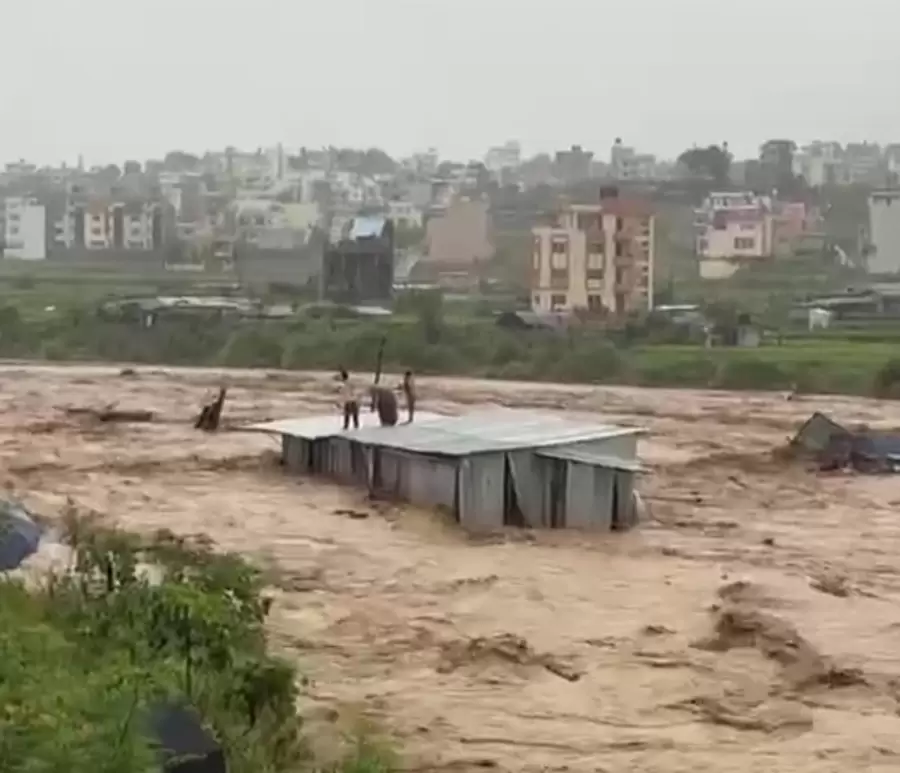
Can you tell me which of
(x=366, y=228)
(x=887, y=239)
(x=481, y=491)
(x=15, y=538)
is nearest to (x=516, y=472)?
(x=481, y=491)

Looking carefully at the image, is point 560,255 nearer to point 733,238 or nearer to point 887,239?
point 733,238

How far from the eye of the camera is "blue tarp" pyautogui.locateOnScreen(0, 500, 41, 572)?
11.5 meters

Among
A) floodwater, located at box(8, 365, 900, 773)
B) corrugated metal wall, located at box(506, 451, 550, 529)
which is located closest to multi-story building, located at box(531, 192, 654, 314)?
floodwater, located at box(8, 365, 900, 773)

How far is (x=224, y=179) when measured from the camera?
12312 centimetres

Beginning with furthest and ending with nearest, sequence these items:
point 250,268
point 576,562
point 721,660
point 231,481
A: point 250,268
point 231,481
point 576,562
point 721,660

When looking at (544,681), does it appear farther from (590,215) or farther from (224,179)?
(224,179)

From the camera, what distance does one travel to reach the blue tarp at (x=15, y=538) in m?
11.5

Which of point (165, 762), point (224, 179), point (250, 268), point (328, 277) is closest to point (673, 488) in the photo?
point (165, 762)

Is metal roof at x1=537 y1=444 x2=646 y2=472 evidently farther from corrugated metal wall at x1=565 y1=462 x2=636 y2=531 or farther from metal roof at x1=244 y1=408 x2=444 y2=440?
metal roof at x1=244 y1=408 x2=444 y2=440

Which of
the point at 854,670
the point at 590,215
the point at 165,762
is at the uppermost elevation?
the point at 590,215

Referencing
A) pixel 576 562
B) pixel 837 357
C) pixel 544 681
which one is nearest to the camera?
pixel 544 681

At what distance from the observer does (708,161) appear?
91.4 metres

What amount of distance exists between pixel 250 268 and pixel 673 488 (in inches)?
1703

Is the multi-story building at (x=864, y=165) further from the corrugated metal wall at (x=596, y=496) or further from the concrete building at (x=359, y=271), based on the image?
the corrugated metal wall at (x=596, y=496)
